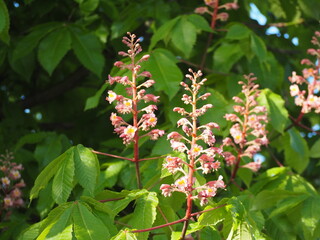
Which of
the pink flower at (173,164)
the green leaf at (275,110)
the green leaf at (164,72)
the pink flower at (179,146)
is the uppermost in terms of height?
the pink flower at (179,146)

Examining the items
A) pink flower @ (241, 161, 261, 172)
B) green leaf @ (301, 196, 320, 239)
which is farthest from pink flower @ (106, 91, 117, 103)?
green leaf @ (301, 196, 320, 239)

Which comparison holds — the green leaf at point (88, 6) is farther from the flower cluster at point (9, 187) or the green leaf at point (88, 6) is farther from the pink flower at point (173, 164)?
the pink flower at point (173, 164)

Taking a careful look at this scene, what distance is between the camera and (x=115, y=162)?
12.2ft

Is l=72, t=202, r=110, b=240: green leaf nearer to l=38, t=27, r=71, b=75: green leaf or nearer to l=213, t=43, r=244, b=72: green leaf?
l=38, t=27, r=71, b=75: green leaf

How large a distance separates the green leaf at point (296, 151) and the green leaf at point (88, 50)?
1334 mm

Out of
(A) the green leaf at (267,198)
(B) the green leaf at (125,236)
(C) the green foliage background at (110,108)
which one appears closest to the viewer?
(B) the green leaf at (125,236)

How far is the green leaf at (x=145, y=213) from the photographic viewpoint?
98.3 inches

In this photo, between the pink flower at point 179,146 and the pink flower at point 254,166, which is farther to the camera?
the pink flower at point 254,166

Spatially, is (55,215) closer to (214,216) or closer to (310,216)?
(214,216)

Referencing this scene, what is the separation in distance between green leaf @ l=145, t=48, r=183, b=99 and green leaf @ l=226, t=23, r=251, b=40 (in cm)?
49

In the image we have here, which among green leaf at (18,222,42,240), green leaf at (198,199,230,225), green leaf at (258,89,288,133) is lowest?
green leaf at (258,89,288,133)

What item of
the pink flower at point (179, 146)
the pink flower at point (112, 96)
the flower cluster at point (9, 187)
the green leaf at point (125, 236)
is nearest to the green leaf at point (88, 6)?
the flower cluster at point (9, 187)

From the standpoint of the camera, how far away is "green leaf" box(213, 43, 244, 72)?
4.18 meters

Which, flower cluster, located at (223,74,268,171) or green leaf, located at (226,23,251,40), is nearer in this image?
flower cluster, located at (223,74,268,171)
